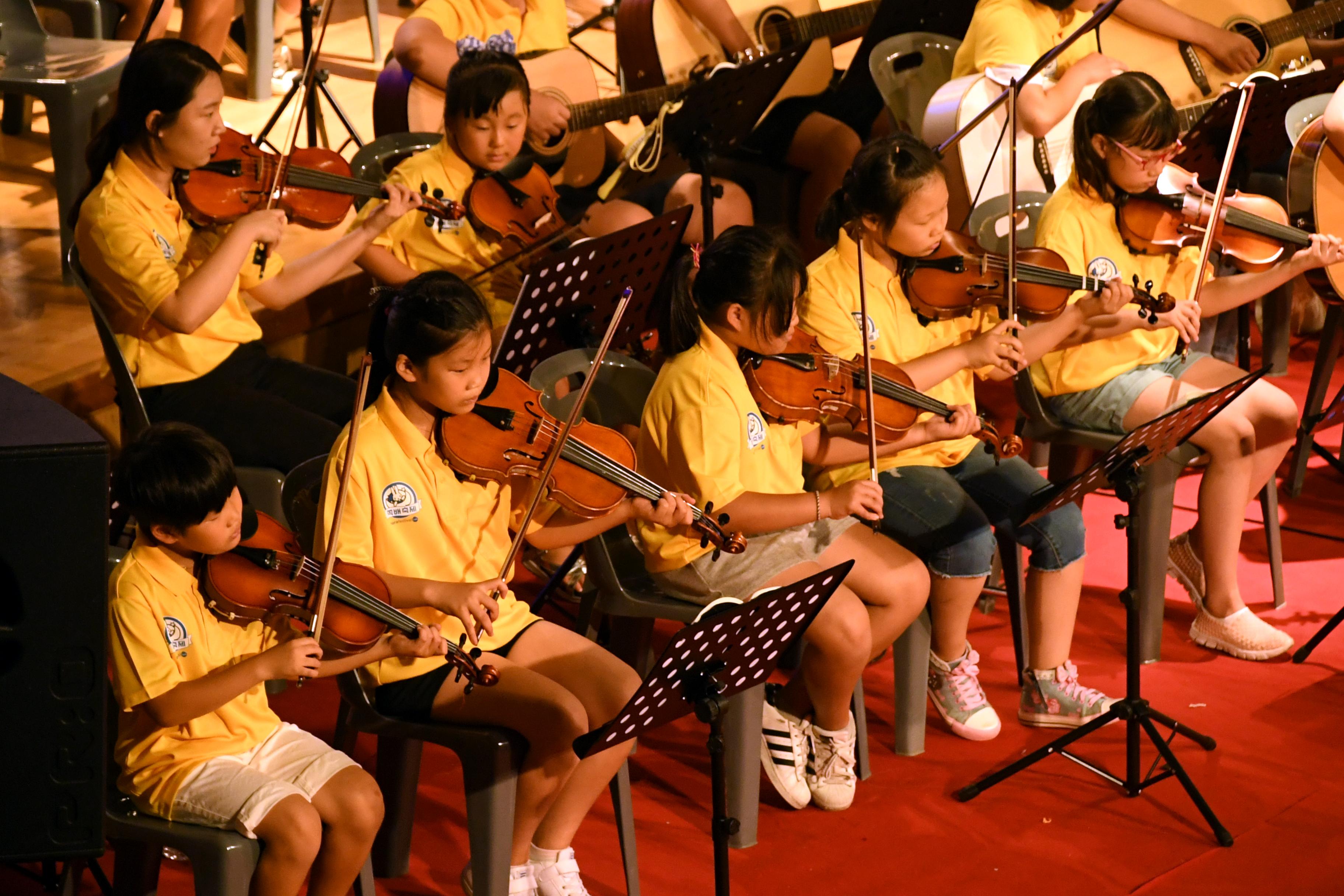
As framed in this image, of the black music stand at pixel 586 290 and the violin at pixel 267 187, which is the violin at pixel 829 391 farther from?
the violin at pixel 267 187

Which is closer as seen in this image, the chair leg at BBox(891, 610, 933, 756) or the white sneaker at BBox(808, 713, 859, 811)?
the white sneaker at BBox(808, 713, 859, 811)

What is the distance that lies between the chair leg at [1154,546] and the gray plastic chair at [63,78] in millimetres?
2605

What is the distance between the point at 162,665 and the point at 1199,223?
2.44 meters

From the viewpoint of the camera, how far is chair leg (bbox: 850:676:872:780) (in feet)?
9.59

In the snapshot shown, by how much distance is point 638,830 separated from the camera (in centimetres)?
273

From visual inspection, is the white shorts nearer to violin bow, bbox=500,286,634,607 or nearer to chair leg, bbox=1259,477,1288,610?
violin bow, bbox=500,286,634,607

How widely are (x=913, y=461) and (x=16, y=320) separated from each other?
2221 mm

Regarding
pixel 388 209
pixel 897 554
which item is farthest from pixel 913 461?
pixel 388 209

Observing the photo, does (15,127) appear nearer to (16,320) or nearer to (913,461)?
(16,320)

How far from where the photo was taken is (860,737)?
9.66 ft

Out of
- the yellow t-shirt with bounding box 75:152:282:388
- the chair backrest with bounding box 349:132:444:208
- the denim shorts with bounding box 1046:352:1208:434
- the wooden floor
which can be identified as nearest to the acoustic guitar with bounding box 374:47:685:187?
A: the chair backrest with bounding box 349:132:444:208

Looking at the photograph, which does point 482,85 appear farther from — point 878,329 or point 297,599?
point 297,599

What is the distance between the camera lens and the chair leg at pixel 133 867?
7.22 ft

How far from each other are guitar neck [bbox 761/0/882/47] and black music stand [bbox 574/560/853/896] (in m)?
3.01
